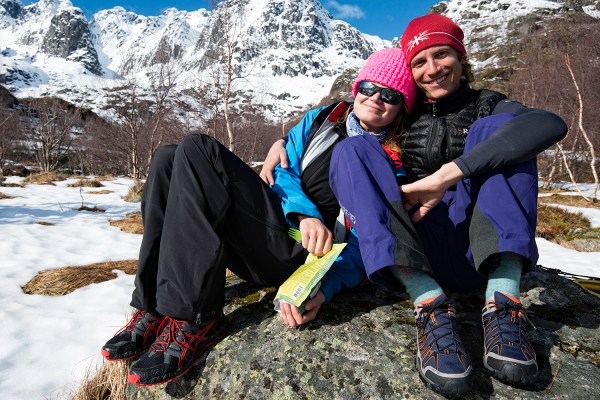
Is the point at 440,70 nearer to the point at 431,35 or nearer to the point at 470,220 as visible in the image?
the point at 431,35

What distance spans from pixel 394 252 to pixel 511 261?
482mm

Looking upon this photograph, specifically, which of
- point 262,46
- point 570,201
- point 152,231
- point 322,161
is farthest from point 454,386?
point 262,46

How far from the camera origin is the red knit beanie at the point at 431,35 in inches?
69.4

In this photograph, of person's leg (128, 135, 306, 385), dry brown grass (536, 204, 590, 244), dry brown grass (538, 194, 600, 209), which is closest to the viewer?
person's leg (128, 135, 306, 385)

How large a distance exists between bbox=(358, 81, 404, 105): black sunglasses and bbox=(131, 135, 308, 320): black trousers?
0.85 m

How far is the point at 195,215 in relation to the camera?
1.38 meters

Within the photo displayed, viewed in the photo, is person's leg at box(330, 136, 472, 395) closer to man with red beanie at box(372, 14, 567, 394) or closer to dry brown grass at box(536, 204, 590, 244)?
man with red beanie at box(372, 14, 567, 394)

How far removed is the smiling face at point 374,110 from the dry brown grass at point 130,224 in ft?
14.4

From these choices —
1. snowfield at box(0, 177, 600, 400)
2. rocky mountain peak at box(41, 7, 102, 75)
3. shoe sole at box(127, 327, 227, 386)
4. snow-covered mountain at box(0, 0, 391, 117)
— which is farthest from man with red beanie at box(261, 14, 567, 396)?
rocky mountain peak at box(41, 7, 102, 75)

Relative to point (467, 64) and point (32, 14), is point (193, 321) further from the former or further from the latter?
point (32, 14)

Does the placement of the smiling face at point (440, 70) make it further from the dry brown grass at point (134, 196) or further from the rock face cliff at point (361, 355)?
the dry brown grass at point (134, 196)

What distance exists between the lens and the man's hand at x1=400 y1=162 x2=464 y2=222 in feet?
4.43

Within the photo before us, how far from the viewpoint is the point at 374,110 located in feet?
6.10

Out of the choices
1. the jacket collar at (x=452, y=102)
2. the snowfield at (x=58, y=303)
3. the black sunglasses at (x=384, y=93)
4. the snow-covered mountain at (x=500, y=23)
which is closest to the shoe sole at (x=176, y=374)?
the snowfield at (x=58, y=303)
